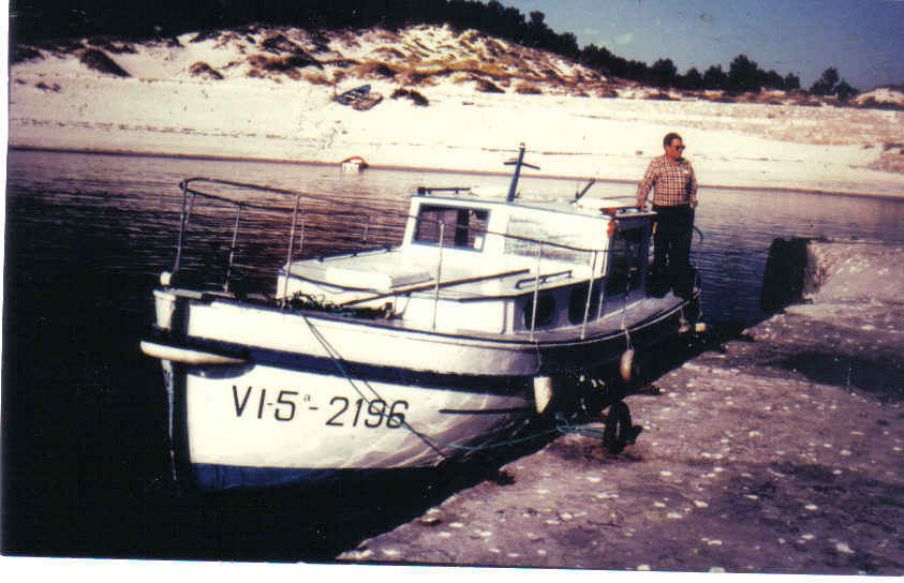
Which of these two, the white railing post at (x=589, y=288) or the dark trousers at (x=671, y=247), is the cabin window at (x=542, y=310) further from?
the dark trousers at (x=671, y=247)

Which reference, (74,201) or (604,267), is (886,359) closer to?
(604,267)

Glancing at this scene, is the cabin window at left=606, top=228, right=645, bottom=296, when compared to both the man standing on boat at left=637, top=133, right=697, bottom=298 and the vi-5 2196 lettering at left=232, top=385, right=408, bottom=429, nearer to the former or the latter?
the man standing on boat at left=637, top=133, right=697, bottom=298

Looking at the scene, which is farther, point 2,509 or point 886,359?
point 886,359

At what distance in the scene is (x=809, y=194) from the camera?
25.2 meters

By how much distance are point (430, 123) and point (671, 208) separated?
13.2 metres

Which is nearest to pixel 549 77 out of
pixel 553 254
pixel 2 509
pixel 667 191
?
pixel 667 191

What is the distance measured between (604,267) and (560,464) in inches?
82.4

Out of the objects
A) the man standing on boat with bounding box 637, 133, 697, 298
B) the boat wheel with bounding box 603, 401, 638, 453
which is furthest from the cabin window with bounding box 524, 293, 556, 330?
the man standing on boat with bounding box 637, 133, 697, 298

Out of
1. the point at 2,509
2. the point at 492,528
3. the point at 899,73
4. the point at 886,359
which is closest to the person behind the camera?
the point at 492,528

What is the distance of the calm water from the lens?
551cm

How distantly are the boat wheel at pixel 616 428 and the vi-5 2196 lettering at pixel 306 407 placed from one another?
64.3 inches

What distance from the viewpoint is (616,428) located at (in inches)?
225

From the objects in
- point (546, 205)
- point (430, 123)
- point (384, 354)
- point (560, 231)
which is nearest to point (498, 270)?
point (560, 231)

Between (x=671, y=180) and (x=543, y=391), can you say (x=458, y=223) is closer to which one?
(x=543, y=391)
